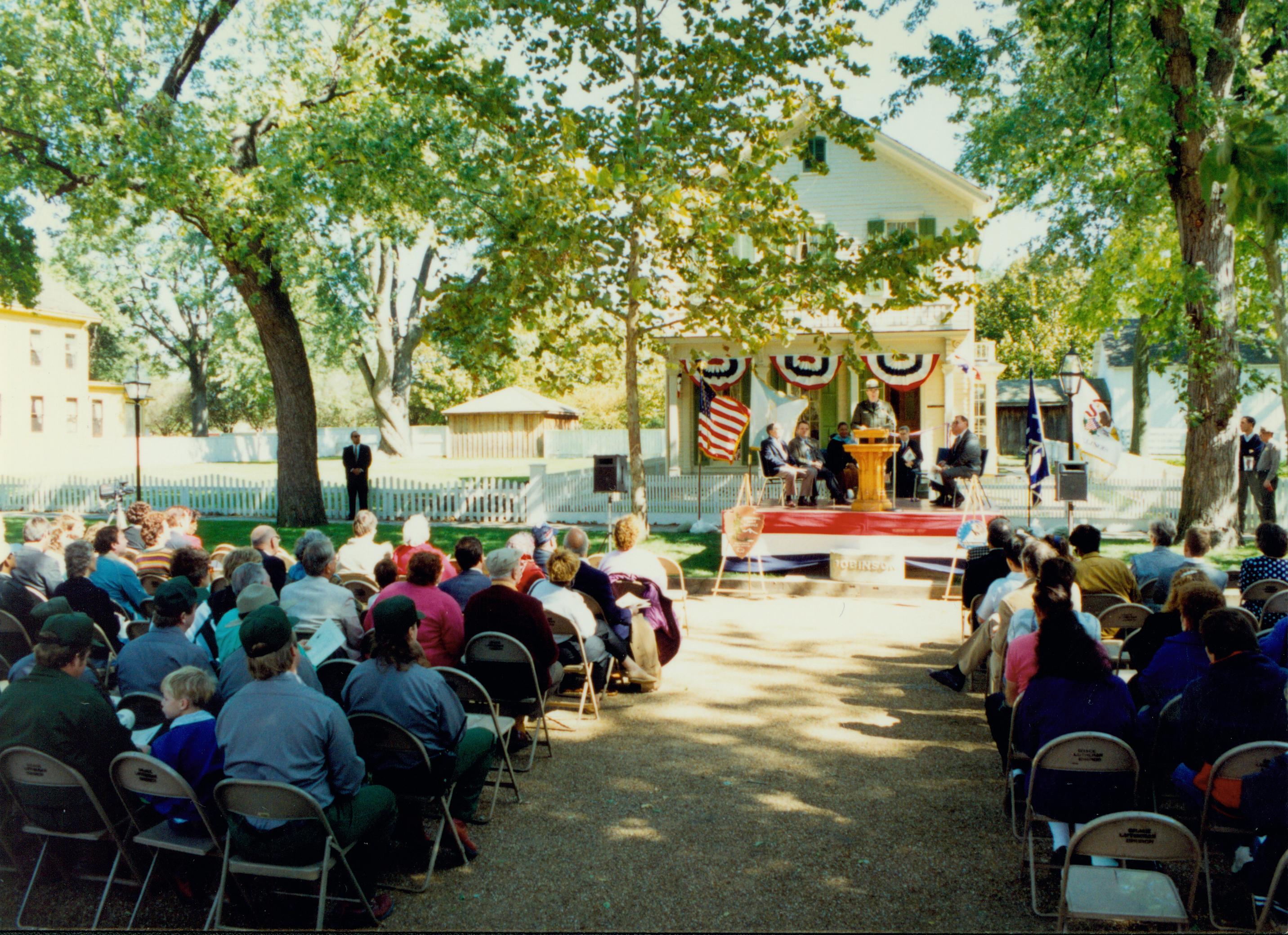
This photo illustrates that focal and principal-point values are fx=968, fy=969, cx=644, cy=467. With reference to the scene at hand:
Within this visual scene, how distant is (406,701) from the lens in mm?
4207

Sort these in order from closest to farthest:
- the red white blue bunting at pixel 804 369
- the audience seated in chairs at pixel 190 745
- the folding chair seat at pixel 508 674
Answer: the audience seated in chairs at pixel 190 745
the folding chair seat at pixel 508 674
the red white blue bunting at pixel 804 369

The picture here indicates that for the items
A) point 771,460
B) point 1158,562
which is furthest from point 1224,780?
point 771,460

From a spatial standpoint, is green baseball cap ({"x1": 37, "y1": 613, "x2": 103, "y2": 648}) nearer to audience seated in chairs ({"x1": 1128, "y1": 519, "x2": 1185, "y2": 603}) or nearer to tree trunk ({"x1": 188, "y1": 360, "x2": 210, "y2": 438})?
audience seated in chairs ({"x1": 1128, "y1": 519, "x2": 1185, "y2": 603})

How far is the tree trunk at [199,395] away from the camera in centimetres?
5594

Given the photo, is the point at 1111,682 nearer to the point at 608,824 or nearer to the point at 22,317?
the point at 608,824

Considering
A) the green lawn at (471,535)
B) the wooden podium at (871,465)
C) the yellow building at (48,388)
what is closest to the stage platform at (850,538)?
the wooden podium at (871,465)

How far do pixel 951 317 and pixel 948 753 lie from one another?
15.0 m

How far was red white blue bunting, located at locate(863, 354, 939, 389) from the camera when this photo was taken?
59.2 ft

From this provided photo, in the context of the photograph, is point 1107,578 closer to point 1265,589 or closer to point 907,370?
point 1265,589

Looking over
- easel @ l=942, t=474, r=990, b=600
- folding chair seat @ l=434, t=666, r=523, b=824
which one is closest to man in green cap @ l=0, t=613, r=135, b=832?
folding chair seat @ l=434, t=666, r=523, b=824

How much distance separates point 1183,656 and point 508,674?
3.53 m

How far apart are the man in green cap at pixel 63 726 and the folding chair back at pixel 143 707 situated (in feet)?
2.20

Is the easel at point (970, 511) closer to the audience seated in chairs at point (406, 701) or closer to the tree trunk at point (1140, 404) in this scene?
the audience seated in chairs at point (406, 701)

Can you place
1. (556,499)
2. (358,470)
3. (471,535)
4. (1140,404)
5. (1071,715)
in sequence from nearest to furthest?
(1071,715)
(471,535)
(358,470)
(556,499)
(1140,404)
